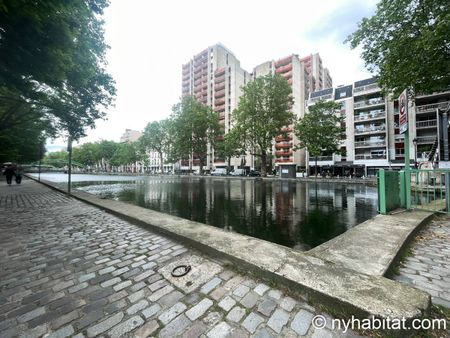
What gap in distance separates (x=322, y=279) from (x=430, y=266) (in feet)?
7.31

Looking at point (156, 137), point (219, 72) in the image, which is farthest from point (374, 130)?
point (156, 137)

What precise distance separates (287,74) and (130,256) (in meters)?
63.0

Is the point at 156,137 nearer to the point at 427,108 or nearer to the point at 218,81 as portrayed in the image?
the point at 218,81

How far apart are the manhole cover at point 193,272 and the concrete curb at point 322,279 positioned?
242 mm

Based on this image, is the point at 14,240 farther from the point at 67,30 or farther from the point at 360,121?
the point at 360,121

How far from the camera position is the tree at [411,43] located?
7773 mm

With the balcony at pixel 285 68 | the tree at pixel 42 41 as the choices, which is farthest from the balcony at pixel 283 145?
the tree at pixel 42 41

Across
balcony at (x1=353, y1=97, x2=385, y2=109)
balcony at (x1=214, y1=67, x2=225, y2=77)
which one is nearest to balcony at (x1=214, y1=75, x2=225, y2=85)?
balcony at (x1=214, y1=67, x2=225, y2=77)

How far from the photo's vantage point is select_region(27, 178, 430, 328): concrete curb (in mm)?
1829

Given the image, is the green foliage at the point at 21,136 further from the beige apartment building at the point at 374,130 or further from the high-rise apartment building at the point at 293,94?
the high-rise apartment building at the point at 293,94

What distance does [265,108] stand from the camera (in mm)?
34875

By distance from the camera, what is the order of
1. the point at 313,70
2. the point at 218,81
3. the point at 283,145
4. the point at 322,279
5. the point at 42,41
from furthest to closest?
the point at 218,81 → the point at 313,70 → the point at 283,145 → the point at 42,41 → the point at 322,279

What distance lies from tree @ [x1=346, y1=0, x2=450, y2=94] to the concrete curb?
1004 cm

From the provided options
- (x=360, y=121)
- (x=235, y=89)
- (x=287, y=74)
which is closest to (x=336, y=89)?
(x=360, y=121)
